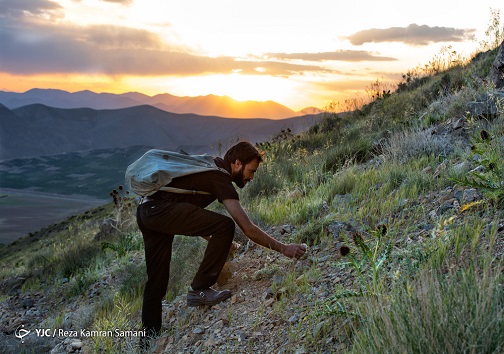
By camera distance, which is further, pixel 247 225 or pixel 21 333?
pixel 21 333

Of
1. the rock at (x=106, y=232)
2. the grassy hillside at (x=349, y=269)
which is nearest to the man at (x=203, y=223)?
the grassy hillside at (x=349, y=269)

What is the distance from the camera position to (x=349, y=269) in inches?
161

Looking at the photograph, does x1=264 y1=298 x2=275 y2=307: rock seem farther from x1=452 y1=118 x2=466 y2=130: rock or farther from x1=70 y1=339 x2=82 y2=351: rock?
x1=452 y1=118 x2=466 y2=130: rock

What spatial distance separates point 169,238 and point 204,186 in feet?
2.09

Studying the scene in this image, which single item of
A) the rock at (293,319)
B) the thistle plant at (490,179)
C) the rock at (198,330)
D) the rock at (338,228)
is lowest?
the rock at (198,330)

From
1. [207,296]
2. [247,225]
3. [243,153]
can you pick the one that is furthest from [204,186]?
[207,296]

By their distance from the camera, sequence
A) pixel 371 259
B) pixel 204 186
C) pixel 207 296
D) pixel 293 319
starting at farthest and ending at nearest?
pixel 207 296, pixel 204 186, pixel 293 319, pixel 371 259

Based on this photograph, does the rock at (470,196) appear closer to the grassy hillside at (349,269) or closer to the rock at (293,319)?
the grassy hillside at (349,269)

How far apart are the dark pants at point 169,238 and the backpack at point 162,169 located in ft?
0.49

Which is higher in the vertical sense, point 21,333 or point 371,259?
point 371,259

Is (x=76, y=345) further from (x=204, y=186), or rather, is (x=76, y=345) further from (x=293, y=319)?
(x=293, y=319)

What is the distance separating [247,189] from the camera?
8336 mm

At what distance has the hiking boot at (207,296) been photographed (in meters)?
4.49

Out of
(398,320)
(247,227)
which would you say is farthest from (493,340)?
(247,227)
